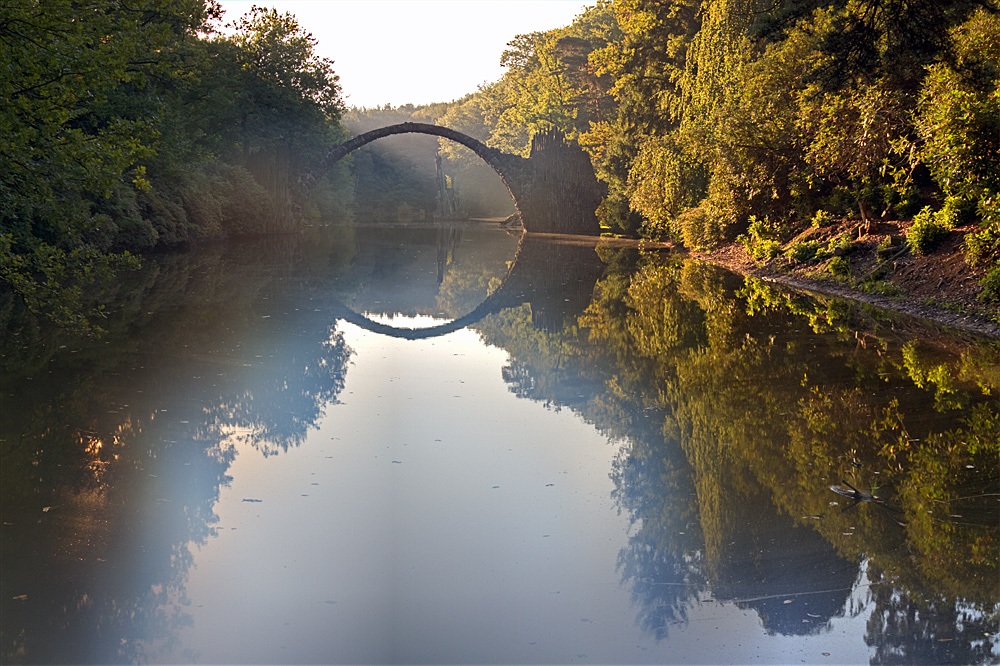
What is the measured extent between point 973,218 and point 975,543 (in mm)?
11117

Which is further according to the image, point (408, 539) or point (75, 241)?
point (75, 241)

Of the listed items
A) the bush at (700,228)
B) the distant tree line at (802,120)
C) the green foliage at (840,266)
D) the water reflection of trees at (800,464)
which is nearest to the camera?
the water reflection of trees at (800,464)

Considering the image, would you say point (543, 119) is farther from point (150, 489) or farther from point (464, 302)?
point (150, 489)

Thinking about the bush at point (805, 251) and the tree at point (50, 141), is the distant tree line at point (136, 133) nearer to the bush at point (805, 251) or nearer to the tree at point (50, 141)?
the tree at point (50, 141)

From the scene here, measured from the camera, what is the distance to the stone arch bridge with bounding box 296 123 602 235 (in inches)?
1687

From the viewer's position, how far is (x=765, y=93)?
66.2 feet

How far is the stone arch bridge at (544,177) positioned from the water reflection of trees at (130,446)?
30477 mm

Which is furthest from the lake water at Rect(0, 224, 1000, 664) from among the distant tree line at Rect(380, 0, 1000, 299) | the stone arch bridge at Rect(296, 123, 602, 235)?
the stone arch bridge at Rect(296, 123, 602, 235)

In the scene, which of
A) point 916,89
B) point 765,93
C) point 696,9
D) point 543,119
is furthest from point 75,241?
point 543,119

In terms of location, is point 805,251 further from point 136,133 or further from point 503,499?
point 503,499

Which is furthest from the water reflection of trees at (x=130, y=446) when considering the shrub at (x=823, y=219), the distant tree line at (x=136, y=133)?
the shrub at (x=823, y=219)

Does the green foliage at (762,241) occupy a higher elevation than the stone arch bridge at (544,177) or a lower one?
lower

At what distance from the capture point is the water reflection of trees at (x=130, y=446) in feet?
12.8

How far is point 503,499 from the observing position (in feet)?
17.8
